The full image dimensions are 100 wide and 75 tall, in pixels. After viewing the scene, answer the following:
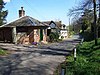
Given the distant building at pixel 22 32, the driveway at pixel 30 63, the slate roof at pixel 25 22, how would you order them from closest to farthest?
the driveway at pixel 30 63 < the distant building at pixel 22 32 < the slate roof at pixel 25 22

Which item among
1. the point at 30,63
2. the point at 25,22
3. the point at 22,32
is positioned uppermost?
the point at 25,22

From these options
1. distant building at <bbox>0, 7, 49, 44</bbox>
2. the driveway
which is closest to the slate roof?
distant building at <bbox>0, 7, 49, 44</bbox>

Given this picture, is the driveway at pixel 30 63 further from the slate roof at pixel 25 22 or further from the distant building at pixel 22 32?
the slate roof at pixel 25 22

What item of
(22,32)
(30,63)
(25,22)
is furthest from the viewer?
(25,22)

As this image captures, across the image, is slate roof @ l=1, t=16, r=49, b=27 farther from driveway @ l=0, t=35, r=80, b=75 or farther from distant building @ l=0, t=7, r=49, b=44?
driveway @ l=0, t=35, r=80, b=75

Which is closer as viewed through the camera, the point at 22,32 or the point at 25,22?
the point at 22,32

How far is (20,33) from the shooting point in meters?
37.6

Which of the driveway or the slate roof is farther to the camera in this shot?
the slate roof

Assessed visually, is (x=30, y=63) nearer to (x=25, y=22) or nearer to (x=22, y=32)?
(x=22, y=32)

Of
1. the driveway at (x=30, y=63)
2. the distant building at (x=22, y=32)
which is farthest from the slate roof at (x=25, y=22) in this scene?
the driveway at (x=30, y=63)

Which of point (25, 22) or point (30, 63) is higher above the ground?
point (25, 22)

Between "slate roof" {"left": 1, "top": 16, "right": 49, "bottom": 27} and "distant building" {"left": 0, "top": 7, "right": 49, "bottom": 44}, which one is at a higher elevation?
"slate roof" {"left": 1, "top": 16, "right": 49, "bottom": 27}

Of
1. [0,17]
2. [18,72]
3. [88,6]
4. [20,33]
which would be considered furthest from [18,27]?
[0,17]

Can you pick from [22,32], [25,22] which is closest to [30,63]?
[22,32]
